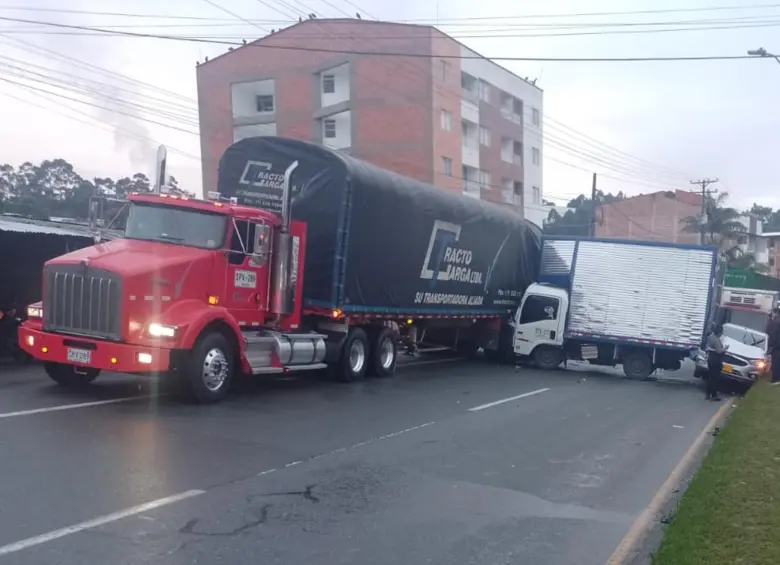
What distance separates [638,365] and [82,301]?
48.3 ft

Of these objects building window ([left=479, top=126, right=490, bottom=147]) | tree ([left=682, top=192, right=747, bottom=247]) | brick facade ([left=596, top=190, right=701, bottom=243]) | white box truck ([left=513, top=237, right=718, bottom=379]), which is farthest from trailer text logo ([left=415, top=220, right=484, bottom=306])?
brick facade ([left=596, top=190, right=701, bottom=243])

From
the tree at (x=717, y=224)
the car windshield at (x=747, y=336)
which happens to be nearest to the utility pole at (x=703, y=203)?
the tree at (x=717, y=224)

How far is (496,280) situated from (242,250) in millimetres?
10629

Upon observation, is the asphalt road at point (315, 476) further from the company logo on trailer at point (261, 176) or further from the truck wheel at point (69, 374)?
the company logo on trailer at point (261, 176)

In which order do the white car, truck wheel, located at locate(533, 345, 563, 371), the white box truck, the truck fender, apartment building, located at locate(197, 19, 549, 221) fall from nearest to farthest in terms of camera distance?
the truck fender < the white car < the white box truck < truck wheel, located at locate(533, 345, 563, 371) < apartment building, located at locate(197, 19, 549, 221)

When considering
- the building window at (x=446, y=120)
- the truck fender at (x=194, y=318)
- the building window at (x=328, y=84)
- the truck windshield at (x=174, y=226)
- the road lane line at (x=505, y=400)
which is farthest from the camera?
the building window at (x=446, y=120)

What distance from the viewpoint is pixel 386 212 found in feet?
54.3

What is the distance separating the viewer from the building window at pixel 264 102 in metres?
45.3

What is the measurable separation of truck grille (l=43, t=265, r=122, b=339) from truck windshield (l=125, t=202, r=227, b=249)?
137cm

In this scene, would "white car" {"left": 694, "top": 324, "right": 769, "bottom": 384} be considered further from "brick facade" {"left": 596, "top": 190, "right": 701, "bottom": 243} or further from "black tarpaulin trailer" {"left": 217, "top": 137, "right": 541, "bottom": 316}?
"brick facade" {"left": 596, "top": 190, "right": 701, "bottom": 243}

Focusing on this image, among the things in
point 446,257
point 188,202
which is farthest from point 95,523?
point 446,257

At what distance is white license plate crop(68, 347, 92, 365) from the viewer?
37.2ft

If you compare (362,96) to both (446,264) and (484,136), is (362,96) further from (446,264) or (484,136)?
(446,264)

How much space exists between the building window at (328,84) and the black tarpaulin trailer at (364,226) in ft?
81.0
